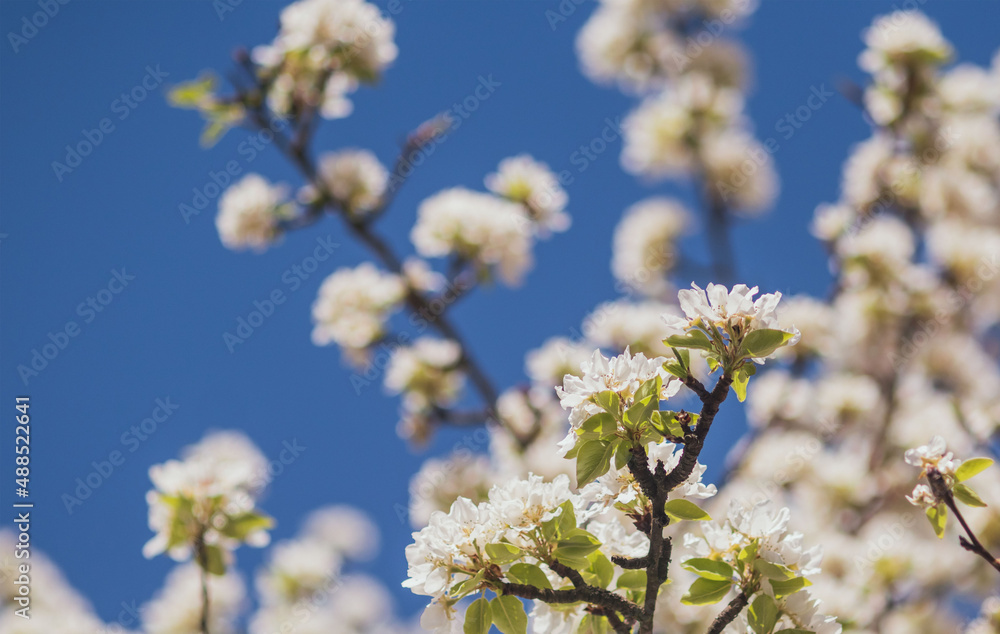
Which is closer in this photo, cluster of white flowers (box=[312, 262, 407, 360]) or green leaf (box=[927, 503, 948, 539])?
green leaf (box=[927, 503, 948, 539])

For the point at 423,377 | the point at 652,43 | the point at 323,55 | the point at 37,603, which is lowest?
the point at 37,603

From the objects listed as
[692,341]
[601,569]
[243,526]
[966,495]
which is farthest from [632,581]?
[243,526]

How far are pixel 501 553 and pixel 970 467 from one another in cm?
70

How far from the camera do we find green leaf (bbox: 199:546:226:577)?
5.50ft

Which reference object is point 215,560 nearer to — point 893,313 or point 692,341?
point 692,341

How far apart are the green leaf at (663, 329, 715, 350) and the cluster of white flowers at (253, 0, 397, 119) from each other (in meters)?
2.14

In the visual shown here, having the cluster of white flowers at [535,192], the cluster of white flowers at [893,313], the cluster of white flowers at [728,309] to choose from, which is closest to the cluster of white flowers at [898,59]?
the cluster of white flowers at [893,313]

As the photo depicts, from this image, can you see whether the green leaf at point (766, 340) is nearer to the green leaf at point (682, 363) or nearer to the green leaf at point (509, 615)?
the green leaf at point (682, 363)

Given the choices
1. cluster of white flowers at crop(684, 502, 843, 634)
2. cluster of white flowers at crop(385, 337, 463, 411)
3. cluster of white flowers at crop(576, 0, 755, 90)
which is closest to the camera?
cluster of white flowers at crop(684, 502, 843, 634)

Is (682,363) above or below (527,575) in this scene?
above

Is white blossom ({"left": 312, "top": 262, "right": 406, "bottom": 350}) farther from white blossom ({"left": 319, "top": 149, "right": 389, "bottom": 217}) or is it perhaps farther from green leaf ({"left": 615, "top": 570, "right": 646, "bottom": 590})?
green leaf ({"left": 615, "top": 570, "right": 646, "bottom": 590})

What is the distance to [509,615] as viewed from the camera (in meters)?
0.92

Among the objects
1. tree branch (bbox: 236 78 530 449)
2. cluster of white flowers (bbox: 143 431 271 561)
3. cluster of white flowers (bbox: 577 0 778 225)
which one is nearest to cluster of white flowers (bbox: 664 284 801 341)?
cluster of white flowers (bbox: 143 431 271 561)

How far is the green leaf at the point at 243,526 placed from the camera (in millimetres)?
1684
